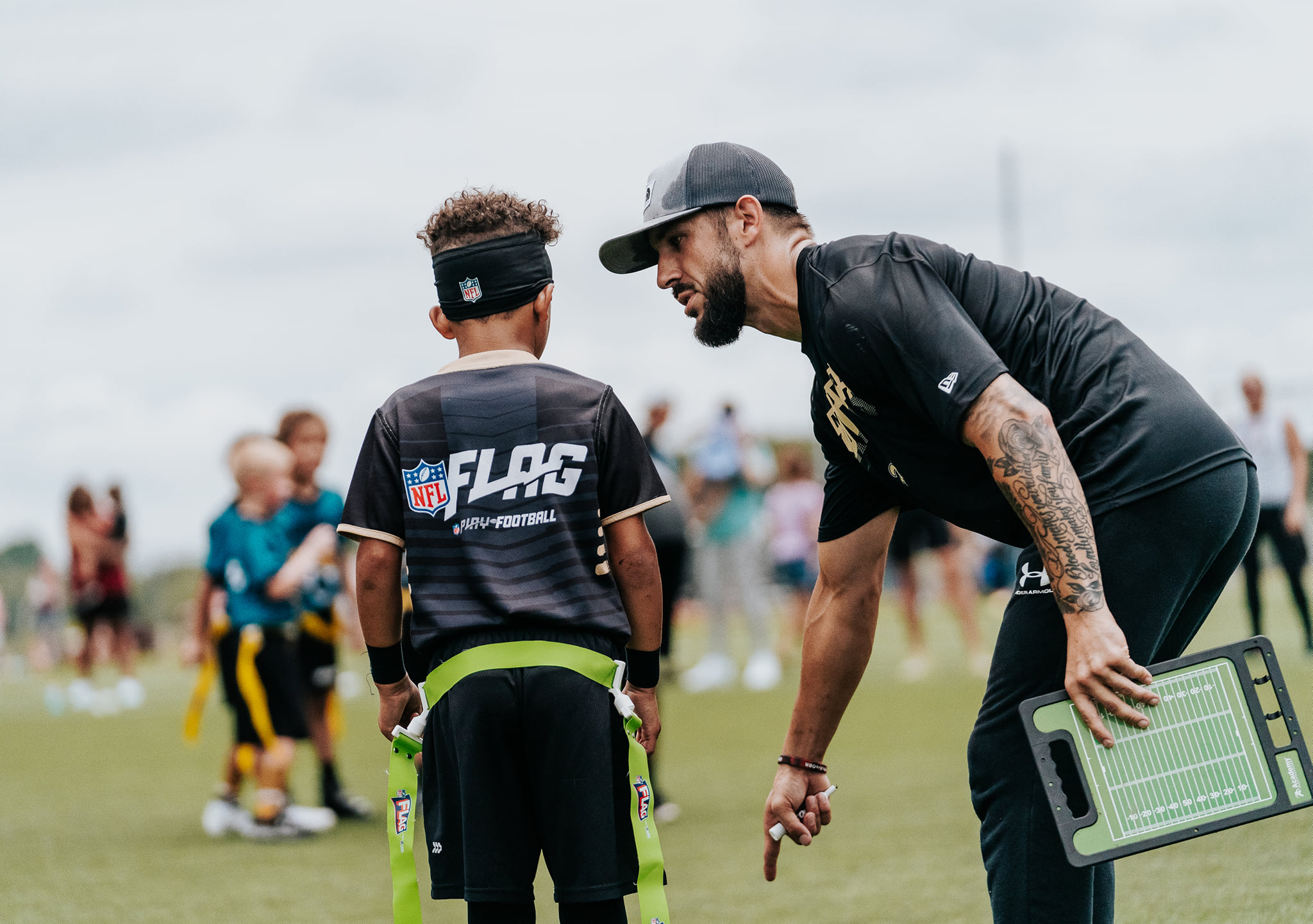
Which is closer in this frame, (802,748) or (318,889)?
(802,748)

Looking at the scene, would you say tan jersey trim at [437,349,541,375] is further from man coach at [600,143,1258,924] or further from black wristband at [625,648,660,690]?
black wristband at [625,648,660,690]

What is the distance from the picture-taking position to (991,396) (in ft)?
8.41

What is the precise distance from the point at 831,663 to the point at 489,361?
1119 mm

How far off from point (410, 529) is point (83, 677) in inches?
577

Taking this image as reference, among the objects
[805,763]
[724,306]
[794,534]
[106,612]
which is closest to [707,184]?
[724,306]

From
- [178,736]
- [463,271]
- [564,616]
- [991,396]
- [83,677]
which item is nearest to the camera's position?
[991,396]

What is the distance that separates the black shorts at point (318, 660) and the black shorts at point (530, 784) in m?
4.60

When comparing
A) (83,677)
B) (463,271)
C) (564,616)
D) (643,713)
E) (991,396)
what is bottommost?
(83,677)

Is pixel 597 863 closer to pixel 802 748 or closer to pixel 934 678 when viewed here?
pixel 802 748

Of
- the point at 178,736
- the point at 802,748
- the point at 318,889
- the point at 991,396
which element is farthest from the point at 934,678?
the point at 991,396

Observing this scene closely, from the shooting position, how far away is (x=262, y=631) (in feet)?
22.9

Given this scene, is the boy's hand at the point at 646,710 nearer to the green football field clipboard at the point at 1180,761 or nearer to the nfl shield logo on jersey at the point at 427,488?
the nfl shield logo on jersey at the point at 427,488

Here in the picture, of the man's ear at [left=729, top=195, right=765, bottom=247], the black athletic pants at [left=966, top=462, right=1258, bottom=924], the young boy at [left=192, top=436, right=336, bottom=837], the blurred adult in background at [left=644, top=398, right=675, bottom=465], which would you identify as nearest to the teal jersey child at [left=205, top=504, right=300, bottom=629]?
the young boy at [left=192, top=436, right=336, bottom=837]

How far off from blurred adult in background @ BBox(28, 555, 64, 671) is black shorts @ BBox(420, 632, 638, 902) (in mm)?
24670
